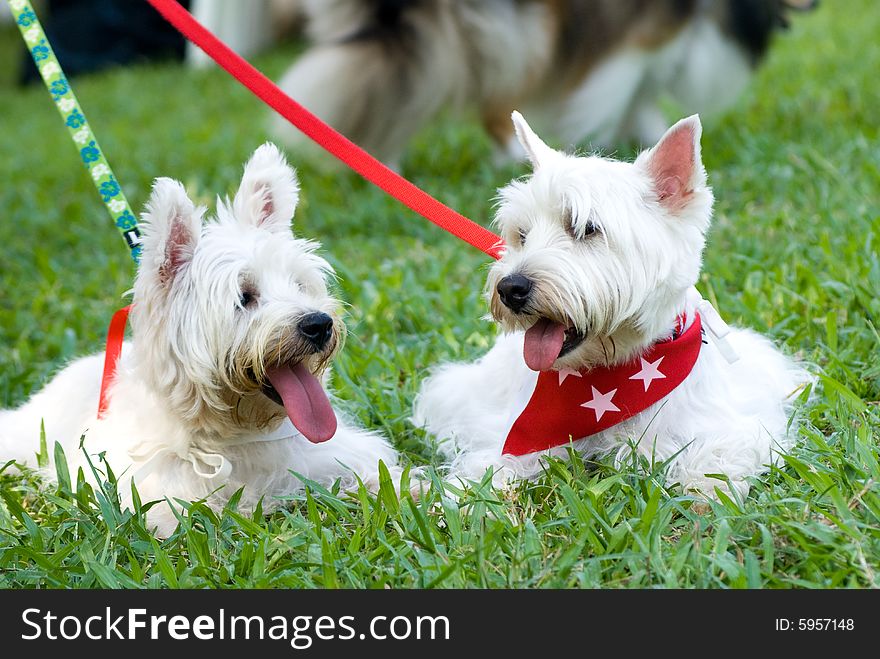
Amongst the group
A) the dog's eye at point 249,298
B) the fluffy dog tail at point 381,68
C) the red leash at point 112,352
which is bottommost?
the dog's eye at point 249,298

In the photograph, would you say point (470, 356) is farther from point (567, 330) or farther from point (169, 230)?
point (169, 230)

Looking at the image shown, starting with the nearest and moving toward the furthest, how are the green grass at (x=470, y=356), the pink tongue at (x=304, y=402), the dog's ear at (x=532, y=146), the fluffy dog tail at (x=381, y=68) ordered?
1. the green grass at (x=470, y=356)
2. the pink tongue at (x=304, y=402)
3. the dog's ear at (x=532, y=146)
4. the fluffy dog tail at (x=381, y=68)

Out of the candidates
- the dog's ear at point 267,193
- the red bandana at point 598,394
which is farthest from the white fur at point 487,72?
the red bandana at point 598,394

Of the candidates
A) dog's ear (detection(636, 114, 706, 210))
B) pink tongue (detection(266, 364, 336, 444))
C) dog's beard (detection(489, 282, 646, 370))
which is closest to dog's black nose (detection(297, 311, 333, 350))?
pink tongue (detection(266, 364, 336, 444))

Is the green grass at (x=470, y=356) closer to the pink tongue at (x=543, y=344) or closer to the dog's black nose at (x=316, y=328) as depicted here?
the pink tongue at (x=543, y=344)

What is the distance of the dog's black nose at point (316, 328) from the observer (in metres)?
3.12

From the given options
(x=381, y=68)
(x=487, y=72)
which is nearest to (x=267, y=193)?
(x=381, y=68)

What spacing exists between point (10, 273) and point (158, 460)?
400 cm

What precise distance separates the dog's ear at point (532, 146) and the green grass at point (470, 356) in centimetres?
96

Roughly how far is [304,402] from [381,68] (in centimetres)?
486

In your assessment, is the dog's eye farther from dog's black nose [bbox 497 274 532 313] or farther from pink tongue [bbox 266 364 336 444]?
dog's black nose [bbox 497 274 532 313]
